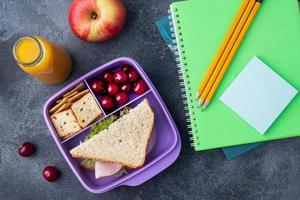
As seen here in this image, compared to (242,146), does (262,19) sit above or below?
above

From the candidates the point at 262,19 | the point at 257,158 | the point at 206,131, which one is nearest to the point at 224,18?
the point at 262,19

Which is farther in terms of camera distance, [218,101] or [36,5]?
Result: [36,5]

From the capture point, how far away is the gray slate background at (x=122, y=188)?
1.05 meters

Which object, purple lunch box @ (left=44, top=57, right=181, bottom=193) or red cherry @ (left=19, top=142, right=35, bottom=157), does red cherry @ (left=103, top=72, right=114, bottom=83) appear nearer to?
purple lunch box @ (left=44, top=57, right=181, bottom=193)

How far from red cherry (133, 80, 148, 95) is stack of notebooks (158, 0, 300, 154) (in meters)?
0.11

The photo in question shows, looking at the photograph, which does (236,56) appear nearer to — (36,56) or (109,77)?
(109,77)

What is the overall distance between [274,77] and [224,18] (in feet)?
0.54

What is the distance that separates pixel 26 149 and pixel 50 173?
8 centimetres

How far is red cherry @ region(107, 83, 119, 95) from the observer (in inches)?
40.3

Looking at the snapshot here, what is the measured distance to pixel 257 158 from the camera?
1.05 meters

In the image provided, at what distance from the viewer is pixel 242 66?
3.05 ft

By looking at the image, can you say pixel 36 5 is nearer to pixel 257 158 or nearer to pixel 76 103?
pixel 76 103

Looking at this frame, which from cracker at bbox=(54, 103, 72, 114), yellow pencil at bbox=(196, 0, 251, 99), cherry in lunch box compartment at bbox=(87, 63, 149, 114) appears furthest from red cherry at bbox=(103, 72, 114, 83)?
yellow pencil at bbox=(196, 0, 251, 99)

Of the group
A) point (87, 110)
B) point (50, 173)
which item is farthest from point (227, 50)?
point (50, 173)
